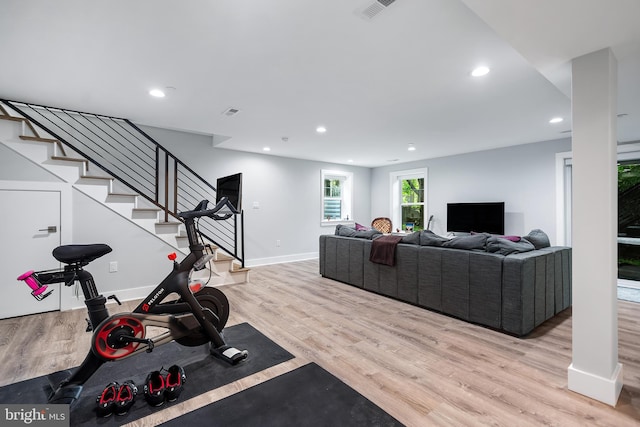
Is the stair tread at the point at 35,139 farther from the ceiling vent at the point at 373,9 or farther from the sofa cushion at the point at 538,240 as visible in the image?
the sofa cushion at the point at 538,240

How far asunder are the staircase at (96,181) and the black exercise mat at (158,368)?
2.34ft

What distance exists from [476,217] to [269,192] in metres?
4.29

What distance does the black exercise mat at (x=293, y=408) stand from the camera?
5.47ft

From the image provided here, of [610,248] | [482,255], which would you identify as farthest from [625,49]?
[482,255]

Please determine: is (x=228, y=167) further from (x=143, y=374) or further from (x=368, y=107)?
(x=143, y=374)

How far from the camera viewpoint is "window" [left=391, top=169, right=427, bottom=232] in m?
7.32

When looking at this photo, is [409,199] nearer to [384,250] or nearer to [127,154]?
[384,250]

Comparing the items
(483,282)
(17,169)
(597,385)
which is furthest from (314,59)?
(17,169)

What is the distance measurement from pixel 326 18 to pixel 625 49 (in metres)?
1.92

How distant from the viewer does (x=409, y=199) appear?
7.64 meters

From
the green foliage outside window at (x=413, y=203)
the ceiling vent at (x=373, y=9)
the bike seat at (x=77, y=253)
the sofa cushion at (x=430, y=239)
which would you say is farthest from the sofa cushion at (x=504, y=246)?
the green foliage outside window at (x=413, y=203)

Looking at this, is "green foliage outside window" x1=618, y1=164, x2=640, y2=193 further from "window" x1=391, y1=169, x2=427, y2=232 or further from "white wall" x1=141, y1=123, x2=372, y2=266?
"white wall" x1=141, y1=123, x2=372, y2=266

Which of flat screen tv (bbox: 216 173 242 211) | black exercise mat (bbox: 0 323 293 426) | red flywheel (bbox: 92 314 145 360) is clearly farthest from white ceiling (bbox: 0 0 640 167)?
black exercise mat (bbox: 0 323 293 426)

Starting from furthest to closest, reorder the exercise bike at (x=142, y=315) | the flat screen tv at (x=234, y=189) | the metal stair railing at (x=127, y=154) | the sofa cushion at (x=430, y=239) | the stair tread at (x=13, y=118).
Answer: the metal stair railing at (x=127, y=154)
the sofa cushion at (x=430, y=239)
the stair tread at (x=13, y=118)
the flat screen tv at (x=234, y=189)
the exercise bike at (x=142, y=315)
